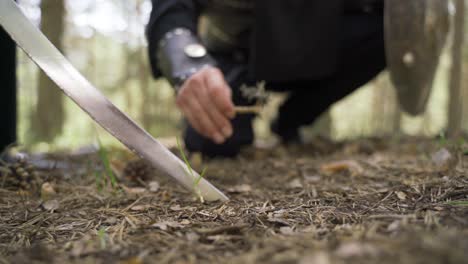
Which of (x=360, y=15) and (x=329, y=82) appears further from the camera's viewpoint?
(x=329, y=82)

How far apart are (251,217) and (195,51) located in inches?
43.7

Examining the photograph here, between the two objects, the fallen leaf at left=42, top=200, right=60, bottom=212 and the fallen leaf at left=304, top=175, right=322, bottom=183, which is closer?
the fallen leaf at left=42, top=200, right=60, bottom=212

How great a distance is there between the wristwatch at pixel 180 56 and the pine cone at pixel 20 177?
2.29 feet

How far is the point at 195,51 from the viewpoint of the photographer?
5.86 ft

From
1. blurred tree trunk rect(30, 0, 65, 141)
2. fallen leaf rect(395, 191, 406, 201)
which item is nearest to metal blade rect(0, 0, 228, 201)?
fallen leaf rect(395, 191, 406, 201)

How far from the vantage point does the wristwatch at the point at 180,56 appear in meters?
1.71

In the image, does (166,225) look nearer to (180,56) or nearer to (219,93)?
(219,93)

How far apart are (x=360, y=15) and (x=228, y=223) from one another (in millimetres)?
2257

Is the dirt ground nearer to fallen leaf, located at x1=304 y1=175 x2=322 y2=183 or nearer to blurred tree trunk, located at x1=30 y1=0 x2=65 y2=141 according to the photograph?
fallen leaf, located at x1=304 y1=175 x2=322 y2=183

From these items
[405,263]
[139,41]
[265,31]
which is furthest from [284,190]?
[139,41]

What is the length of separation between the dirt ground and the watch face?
0.58 metres

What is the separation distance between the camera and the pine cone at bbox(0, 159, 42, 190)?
129cm

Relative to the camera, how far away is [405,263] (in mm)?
481

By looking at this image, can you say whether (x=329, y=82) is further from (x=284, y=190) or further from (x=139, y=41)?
(x=139, y=41)
